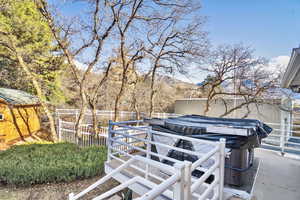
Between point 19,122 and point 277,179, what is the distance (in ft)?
35.1

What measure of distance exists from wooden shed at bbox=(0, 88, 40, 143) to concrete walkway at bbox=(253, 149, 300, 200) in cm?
967

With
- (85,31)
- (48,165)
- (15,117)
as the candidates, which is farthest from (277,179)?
(15,117)

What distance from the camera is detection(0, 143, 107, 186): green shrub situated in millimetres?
3361

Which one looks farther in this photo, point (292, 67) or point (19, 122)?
point (19, 122)

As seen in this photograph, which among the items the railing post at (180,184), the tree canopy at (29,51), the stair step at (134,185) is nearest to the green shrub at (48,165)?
the stair step at (134,185)

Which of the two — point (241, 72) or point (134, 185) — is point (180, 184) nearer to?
point (134, 185)

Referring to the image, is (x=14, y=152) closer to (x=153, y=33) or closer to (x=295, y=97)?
(x=153, y=33)

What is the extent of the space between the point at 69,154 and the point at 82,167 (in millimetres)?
798

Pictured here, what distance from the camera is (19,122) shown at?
8.13 meters

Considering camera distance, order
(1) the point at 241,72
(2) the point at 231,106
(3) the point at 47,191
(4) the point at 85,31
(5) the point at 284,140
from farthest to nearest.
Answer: (2) the point at 231,106, (1) the point at 241,72, (4) the point at 85,31, (5) the point at 284,140, (3) the point at 47,191

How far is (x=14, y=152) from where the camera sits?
4355 mm

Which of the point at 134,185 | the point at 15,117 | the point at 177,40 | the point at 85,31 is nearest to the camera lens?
the point at 134,185

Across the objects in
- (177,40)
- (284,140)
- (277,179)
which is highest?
(177,40)

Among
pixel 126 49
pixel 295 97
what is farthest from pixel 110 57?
pixel 295 97
